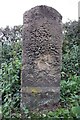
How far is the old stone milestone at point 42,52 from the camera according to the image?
215 inches

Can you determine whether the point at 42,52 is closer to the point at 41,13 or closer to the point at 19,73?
the point at 41,13

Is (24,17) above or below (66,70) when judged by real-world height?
above

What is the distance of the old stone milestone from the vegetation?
0.31 meters

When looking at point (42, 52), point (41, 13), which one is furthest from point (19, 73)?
point (41, 13)

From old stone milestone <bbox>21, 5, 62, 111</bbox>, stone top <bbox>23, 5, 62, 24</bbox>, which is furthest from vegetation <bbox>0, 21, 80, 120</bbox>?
stone top <bbox>23, 5, 62, 24</bbox>

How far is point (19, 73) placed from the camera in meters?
6.21

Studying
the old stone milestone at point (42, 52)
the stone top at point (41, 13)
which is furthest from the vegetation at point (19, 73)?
the stone top at point (41, 13)

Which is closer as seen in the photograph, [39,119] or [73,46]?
[39,119]

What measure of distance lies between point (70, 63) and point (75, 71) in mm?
255

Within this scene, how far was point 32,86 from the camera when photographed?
5.43 meters

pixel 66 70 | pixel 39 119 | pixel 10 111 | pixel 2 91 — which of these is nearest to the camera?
pixel 39 119

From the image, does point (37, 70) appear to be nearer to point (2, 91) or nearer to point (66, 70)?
point (2, 91)

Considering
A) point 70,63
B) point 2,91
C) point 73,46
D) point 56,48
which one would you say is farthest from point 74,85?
point 73,46

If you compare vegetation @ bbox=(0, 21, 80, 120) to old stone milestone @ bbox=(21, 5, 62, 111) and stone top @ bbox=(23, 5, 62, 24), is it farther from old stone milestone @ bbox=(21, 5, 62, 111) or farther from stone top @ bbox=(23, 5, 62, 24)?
stone top @ bbox=(23, 5, 62, 24)
